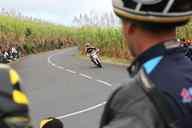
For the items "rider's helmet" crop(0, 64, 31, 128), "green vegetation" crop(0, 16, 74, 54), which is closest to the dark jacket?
"rider's helmet" crop(0, 64, 31, 128)

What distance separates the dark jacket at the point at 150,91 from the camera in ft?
6.29

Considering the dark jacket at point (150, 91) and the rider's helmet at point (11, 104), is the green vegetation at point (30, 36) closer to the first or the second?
the dark jacket at point (150, 91)

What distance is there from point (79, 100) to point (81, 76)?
908 centimetres

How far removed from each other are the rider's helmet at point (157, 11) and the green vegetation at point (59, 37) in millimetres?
25385

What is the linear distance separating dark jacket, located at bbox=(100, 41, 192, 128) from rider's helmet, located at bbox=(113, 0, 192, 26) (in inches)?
3.5

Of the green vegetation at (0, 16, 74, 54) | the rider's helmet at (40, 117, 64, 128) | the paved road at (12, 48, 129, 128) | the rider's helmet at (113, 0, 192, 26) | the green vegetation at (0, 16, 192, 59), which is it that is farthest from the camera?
the green vegetation at (0, 16, 74, 54)

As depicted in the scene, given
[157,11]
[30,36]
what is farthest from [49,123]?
[30,36]

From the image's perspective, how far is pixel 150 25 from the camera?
6.88ft

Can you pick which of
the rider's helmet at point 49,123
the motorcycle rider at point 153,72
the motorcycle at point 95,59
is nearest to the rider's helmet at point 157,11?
the motorcycle rider at point 153,72

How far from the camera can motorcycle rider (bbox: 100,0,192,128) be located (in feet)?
6.31

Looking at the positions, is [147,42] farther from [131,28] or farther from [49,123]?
[49,123]

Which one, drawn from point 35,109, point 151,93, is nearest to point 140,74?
point 151,93

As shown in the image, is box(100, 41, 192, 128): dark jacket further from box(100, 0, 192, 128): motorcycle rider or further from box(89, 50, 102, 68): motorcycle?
box(89, 50, 102, 68): motorcycle

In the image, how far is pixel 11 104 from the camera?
1764 millimetres
